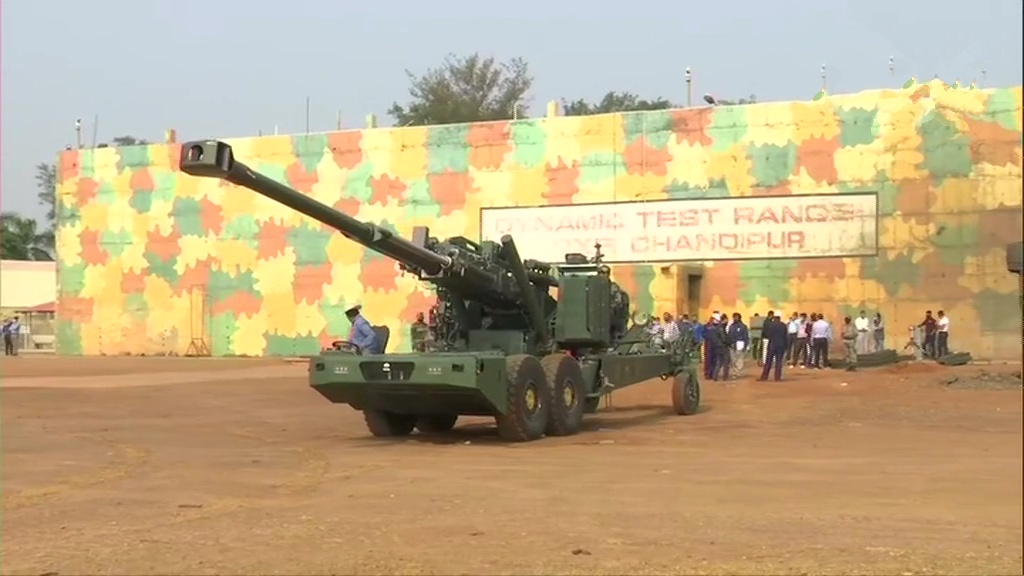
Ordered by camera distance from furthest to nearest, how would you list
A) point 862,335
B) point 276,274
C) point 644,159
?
point 276,274, point 644,159, point 862,335

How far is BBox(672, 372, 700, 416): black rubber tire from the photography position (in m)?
19.8

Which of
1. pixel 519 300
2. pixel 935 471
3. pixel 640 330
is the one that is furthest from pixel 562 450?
pixel 640 330

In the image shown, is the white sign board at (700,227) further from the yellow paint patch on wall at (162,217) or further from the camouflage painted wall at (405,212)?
the yellow paint patch on wall at (162,217)

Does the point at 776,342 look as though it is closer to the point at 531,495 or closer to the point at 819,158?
the point at 819,158

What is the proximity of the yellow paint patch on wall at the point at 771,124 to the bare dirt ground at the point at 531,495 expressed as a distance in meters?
16.7

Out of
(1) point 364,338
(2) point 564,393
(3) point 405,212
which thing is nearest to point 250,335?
(3) point 405,212

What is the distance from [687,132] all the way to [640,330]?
18777mm

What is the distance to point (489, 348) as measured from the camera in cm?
1653

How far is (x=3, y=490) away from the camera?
11.2m

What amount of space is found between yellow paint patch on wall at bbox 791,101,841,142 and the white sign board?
171cm

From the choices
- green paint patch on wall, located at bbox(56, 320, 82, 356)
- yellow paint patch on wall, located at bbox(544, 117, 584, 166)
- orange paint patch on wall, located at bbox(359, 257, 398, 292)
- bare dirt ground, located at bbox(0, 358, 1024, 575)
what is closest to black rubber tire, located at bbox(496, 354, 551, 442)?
bare dirt ground, located at bbox(0, 358, 1024, 575)

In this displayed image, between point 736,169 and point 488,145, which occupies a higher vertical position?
point 488,145

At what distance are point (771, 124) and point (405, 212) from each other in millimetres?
12149

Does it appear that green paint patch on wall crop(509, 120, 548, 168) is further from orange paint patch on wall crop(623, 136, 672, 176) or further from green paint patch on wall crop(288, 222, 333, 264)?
green paint patch on wall crop(288, 222, 333, 264)
